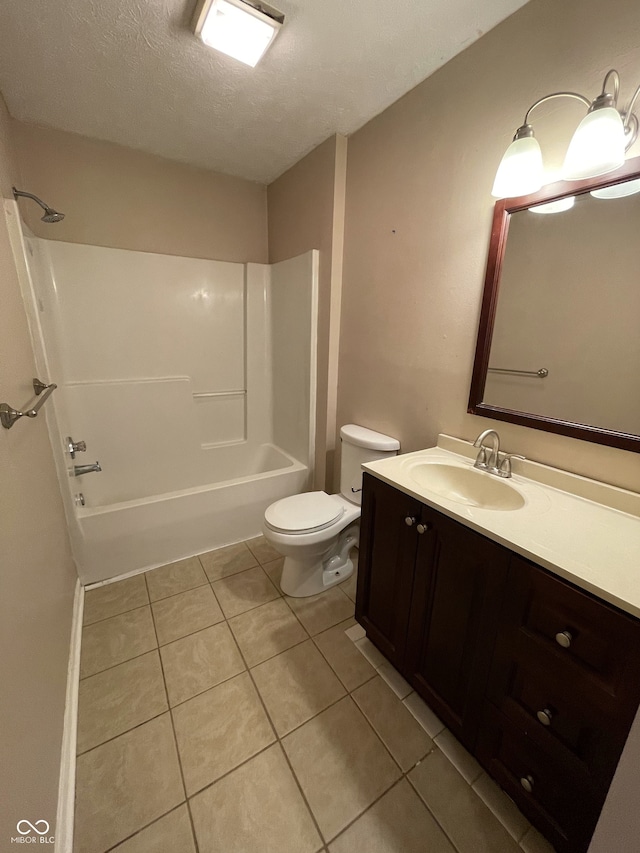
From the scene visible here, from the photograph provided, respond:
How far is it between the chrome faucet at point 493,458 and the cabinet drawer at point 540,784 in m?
0.72

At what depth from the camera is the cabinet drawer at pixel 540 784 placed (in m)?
0.78

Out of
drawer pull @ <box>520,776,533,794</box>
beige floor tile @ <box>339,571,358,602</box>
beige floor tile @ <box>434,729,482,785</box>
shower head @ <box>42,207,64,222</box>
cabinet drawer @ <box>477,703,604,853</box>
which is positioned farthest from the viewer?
beige floor tile @ <box>339,571,358,602</box>

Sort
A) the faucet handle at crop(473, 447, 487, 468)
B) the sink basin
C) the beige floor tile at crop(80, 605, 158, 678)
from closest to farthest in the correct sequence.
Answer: the sink basin
the faucet handle at crop(473, 447, 487, 468)
the beige floor tile at crop(80, 605, 158, 678)

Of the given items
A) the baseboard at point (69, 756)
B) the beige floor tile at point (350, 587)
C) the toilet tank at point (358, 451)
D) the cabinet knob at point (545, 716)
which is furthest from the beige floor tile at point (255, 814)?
the toilet tank at point (358, 451)

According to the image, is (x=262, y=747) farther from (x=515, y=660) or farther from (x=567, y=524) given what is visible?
(x=567, y=524)

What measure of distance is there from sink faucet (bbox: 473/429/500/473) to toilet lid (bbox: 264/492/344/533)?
2.41 ft

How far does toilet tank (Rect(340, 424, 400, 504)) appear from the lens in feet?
5.77

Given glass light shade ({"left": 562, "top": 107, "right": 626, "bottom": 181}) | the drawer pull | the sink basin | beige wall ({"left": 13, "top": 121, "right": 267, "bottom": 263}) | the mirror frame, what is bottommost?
the drawer pull

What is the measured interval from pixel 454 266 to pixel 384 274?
0.41 metres

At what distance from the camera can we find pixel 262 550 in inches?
84.5


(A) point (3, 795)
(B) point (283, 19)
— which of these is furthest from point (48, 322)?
(A) point (3, 795)

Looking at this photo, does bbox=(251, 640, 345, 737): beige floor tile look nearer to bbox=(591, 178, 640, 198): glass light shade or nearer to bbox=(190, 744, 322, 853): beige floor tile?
bbox=(190, 744, 322, 853): beige floor tile

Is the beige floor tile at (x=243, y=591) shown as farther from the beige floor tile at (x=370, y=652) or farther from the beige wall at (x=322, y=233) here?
the beige wall at (x=322, y=233)

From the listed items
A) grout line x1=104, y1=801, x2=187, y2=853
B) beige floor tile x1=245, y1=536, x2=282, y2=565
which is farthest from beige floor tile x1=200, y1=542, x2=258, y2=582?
grout line x1=104, y1=801, x2=187, y2=853
